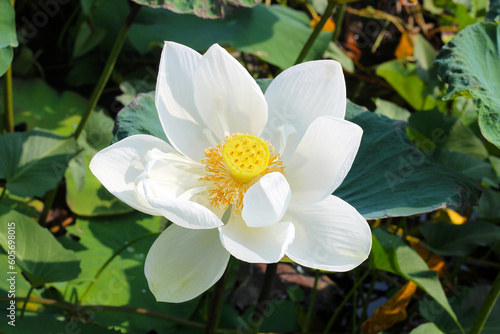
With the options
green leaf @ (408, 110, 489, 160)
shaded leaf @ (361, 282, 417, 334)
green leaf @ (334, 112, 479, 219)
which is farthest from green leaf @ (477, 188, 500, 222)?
green leaf @ (334, 112, 479, 219)

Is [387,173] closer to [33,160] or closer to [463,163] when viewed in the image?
[463,163]

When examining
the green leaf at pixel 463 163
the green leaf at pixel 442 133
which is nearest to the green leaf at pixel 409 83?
the green leaf at pixel 442 133

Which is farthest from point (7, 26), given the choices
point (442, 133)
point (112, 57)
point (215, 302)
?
point (442, 133)

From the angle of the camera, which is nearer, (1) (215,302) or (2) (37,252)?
(1) (215,302)

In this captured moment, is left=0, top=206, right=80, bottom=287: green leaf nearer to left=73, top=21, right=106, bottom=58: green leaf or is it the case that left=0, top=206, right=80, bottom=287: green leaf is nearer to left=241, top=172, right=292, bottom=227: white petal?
left=241, top=172, right=292, bottom=227: white petal

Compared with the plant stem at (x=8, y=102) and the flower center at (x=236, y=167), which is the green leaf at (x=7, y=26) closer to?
the plant stem at (x=8, y=102)

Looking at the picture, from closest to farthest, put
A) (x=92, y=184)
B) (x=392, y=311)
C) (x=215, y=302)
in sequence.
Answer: (x=215, y=302), (x=392, y=311), (x=92, y=184)

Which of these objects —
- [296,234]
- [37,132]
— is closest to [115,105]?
[37,132]
